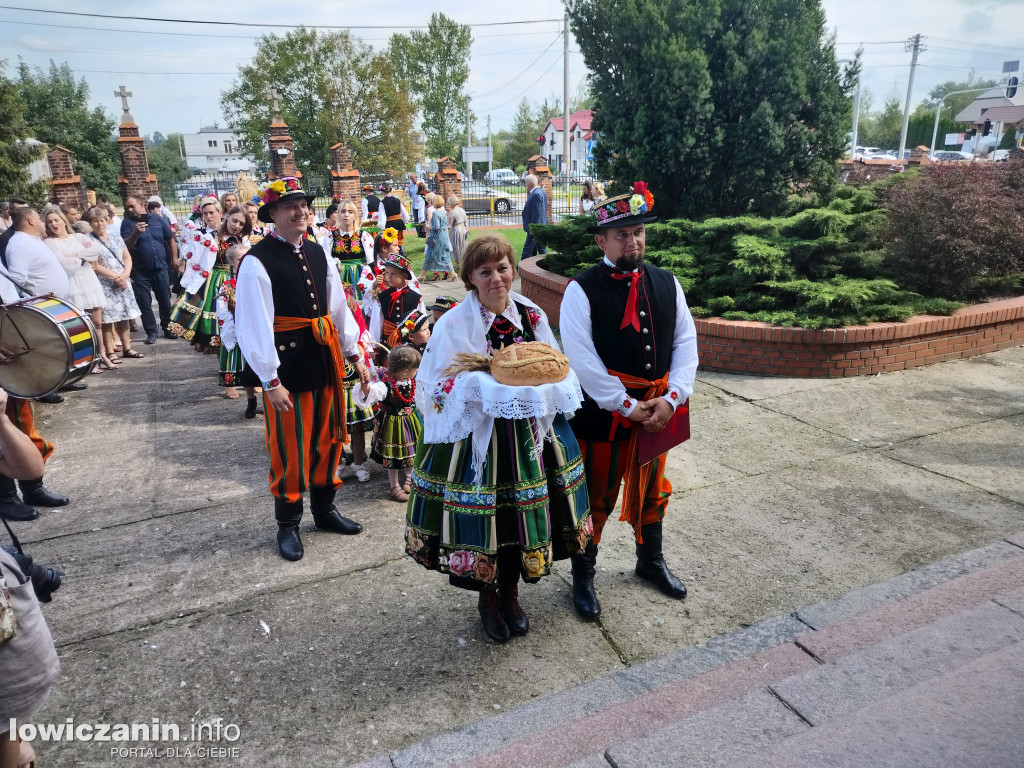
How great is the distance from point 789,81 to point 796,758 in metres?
7.50

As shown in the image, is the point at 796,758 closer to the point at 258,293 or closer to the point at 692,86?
the point at 258,293

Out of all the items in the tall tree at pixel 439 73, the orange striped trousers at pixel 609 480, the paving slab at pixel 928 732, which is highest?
the tall tree at pixel 439 73

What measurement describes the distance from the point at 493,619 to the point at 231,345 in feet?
13.3

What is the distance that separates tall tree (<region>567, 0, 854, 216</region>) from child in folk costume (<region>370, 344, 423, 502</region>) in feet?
17.0

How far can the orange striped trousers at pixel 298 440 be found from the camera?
159 inches

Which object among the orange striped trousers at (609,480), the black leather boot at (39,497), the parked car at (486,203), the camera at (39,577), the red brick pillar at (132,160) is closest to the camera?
the camera at (39,577)

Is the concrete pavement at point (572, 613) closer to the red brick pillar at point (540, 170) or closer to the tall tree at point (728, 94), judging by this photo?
the tall tree at point (728, 94)

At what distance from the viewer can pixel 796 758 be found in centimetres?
244

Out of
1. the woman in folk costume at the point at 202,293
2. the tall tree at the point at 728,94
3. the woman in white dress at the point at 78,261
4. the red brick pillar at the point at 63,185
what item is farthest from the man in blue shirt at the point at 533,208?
the red brick pillar at the point at 63,185

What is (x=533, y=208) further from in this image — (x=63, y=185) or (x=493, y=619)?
(x=63, y=185)

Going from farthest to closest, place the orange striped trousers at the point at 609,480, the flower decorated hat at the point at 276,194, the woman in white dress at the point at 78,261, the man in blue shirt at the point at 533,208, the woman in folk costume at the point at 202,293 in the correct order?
the man in blue shirt at the point at 533,208 → the woman in white dress at the point at 78,261 → the woman in folk costume at the point at 202,293 → the flower decorated hat at the point at 276,194 → the orange striped trousers at the point at 609,480

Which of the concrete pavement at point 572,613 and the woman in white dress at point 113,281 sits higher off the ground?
the woman in white dress at point 113,281

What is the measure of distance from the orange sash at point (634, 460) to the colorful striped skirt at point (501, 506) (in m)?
0.33

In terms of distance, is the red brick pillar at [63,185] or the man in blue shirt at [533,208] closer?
the man in blue shirt at [533,208]
